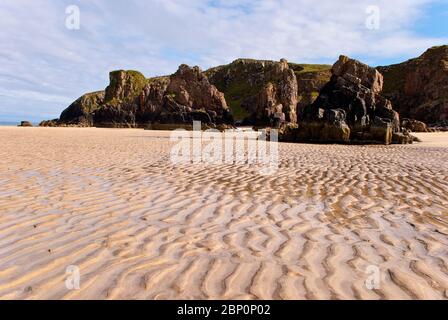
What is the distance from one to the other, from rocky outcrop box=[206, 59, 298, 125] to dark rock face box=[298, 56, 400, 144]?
3615 centimetres

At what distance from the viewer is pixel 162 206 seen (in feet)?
19.6

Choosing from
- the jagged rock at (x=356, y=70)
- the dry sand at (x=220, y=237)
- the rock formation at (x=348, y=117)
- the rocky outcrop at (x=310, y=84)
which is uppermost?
the rocky outcrop at (x=310, y=84)

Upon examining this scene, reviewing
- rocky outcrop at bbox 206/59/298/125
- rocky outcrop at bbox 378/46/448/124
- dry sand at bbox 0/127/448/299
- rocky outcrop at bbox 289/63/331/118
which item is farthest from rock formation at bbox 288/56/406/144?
rocky outcrop at bbox 289/63/331/118

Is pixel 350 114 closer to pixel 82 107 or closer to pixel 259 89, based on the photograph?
pixel 259 89

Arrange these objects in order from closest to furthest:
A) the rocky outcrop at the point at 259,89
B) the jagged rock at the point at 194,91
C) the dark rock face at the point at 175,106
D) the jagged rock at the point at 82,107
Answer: the dark rock face at the point at 175,106
the jagged rock at the point at 194,91
the rocky outcrop at the point at 259,89
the jagged rock at the point at 82,107

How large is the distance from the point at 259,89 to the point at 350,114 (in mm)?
108747

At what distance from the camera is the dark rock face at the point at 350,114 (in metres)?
25.6

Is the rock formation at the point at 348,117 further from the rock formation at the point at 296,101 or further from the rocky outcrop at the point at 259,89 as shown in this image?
the rocky outcrop at the point at 259,89

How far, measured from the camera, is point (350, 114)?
103 feet

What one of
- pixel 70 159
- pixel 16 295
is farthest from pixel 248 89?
pixel 16 295

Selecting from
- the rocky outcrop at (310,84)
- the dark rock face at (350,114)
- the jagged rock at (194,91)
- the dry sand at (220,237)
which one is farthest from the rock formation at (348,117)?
the rocky outcrop at (310,84)

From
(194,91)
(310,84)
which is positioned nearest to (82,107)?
(194,91)

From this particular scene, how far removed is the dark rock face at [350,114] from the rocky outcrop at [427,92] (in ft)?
123

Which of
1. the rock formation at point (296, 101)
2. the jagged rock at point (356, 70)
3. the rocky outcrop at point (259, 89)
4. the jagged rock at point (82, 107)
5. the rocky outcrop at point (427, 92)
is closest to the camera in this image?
the rock formation at point (296, 101)
